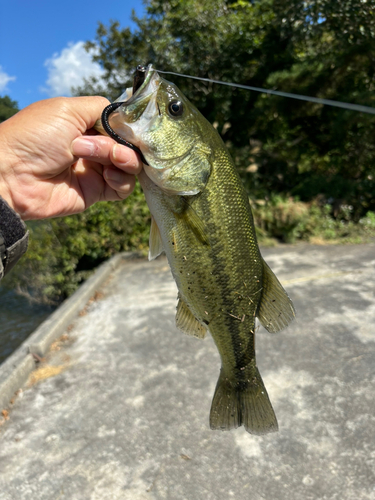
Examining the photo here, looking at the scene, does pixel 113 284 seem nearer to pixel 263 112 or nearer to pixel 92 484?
pixel 92 484

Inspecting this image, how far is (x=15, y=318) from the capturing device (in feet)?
26.3

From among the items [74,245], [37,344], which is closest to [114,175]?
[37,344]

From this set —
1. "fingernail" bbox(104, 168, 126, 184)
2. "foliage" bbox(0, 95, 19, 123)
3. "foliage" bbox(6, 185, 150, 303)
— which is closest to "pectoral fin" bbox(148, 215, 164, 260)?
"fingernail" bbox(104, 168, 126, 184)

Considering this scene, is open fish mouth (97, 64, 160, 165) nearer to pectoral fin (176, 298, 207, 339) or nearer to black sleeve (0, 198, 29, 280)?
black sleeve (0, 198, 29, 280)

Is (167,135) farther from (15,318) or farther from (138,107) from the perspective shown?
(15,318)

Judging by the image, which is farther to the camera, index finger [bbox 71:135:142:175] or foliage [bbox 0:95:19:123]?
foliage [bbox 0:95:19:123]

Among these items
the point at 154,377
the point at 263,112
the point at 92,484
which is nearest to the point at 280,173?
the point at 263,112

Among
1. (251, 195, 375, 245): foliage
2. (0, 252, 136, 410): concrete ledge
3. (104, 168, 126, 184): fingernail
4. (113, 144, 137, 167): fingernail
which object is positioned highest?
(113, 144, 137, 167): fingernail

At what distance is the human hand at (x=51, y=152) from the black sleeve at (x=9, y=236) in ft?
0.59

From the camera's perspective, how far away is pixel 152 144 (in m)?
1.65

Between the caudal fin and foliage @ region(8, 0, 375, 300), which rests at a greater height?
foliage @ region(8, 0, 375, 300)

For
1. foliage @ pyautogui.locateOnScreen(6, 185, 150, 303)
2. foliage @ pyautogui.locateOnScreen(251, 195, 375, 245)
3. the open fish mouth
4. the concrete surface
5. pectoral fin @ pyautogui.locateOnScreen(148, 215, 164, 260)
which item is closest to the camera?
the open fish mouth

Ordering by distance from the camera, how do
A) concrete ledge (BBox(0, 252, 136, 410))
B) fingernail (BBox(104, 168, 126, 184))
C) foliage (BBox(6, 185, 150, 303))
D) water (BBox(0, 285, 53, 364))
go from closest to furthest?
1. fingernail (BBox(104, 168, 126, 184))
2. concrete ledge (BBox(0, 252, 136, 410))
3. water (BBox(0, 285, 53, 364))
4. foliage (BBox(6, 185, 150, 303))

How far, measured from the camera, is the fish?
5.43 ft
